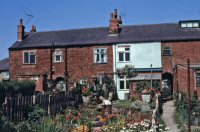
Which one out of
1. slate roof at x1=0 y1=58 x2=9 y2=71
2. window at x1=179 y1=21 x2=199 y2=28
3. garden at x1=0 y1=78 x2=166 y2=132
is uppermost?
window at x1=179 y1=21 x2=199 y2=28

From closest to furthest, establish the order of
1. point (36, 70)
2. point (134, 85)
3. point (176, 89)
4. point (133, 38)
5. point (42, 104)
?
point (42, 104)
point (134, 85)
point (176, 89)
point (133, 38)
point (36, 70)

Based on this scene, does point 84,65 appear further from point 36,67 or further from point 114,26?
point 36,67

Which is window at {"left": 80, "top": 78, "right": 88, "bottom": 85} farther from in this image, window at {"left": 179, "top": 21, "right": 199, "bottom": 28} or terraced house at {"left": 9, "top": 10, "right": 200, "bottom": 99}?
window at {"left": 179, "top": 21, "right": 199, "bottom": 28}

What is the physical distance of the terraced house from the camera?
36.2 metres

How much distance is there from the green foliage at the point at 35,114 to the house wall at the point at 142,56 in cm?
1975

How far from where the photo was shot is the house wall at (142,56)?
3675 cm

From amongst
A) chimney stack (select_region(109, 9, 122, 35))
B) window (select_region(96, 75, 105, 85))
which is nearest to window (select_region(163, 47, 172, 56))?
chimney stack (select_region(109, 9, 122, 35))

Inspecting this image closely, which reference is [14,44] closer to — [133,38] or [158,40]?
[133,38]

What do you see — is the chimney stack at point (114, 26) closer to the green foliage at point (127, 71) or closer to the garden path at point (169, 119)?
the green foliage at point (127, 71)

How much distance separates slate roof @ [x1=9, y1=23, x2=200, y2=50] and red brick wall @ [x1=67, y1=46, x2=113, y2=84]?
89cm

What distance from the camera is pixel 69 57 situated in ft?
128

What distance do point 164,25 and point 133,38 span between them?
4.71m

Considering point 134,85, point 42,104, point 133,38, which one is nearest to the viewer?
point 42,104

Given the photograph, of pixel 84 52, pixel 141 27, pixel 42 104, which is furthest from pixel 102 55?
pixel 42 104
